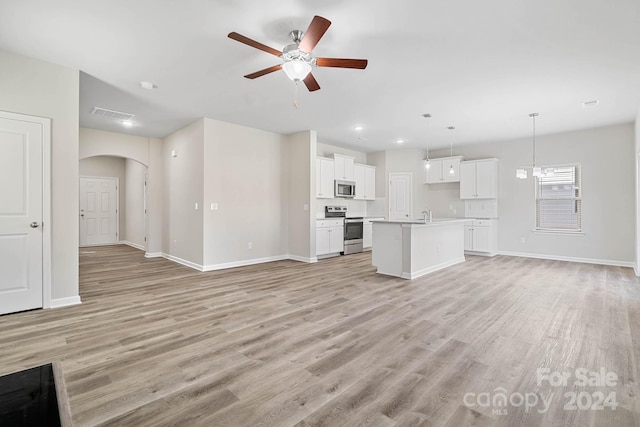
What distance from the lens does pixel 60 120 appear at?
3.60m

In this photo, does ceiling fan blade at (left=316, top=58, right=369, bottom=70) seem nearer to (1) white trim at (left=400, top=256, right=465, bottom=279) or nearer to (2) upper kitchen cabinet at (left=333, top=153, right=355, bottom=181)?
(1) white trim at (left=400, top=256, right=465, bottom=279)

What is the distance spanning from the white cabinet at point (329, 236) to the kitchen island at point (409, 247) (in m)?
1.69

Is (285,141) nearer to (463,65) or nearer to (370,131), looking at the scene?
(370,131)

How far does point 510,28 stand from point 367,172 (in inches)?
233

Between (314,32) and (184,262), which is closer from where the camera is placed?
(314,32)

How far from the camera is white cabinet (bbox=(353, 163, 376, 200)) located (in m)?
8.30

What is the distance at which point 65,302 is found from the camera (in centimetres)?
364

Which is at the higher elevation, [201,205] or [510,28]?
[510,28]

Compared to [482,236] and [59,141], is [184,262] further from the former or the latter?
[482,236]

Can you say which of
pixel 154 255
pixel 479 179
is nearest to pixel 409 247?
pixel 479 179

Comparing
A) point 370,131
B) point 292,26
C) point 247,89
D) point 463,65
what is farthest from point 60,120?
point 370,131

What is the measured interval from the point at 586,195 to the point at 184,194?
835 centimetres

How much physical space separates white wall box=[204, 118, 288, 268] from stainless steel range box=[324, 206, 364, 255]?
4.59 ft

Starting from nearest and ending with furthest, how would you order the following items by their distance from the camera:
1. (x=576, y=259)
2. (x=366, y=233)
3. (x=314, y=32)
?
(x=314, y=32)
(x=576, y=259)
(x=366, y=233)
